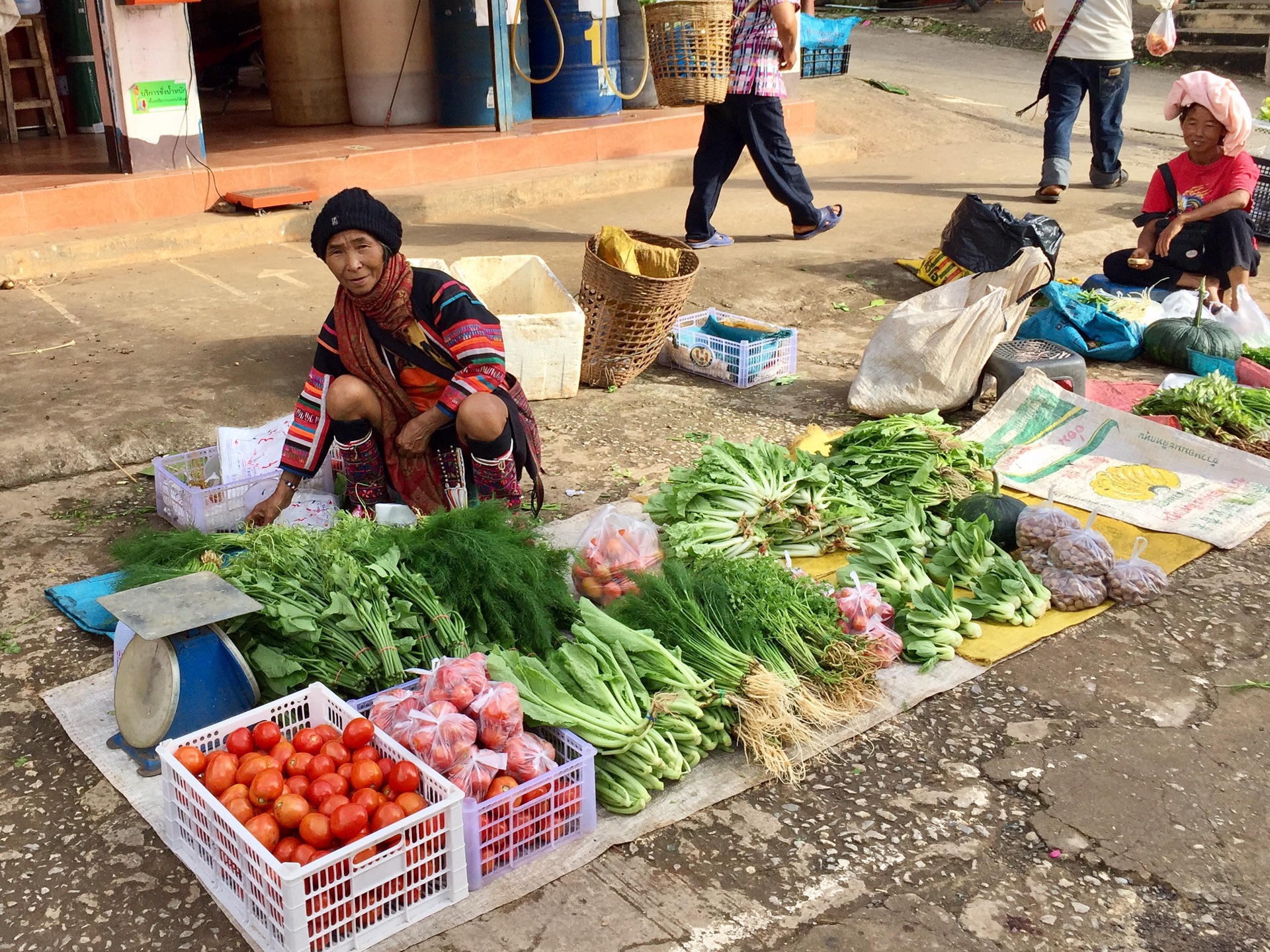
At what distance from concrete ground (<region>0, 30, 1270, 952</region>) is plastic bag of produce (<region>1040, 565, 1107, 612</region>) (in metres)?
0.07

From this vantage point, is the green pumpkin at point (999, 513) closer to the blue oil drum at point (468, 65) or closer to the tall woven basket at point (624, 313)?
the tall woven basket at point (624, 313)

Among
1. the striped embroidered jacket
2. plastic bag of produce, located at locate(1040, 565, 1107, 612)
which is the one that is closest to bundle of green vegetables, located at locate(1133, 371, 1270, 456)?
plastic bag of produce, located at locate(1040, 565, 1107, 612)

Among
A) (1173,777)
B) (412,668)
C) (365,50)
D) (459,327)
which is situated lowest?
(1173,777)

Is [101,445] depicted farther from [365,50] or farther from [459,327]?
[365,50]

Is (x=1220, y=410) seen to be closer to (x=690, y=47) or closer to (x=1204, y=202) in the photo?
(x=1204, y=202)

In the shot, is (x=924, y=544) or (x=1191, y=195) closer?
(x=924, y=544)

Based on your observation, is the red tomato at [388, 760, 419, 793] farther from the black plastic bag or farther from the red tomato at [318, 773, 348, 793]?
the black plastic bag

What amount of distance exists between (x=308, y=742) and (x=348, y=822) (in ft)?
0.99

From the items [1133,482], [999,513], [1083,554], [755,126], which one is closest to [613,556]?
[999,513]

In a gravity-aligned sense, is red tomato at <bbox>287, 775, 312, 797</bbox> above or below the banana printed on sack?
above

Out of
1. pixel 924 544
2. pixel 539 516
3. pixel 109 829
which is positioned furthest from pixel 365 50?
pixel 109 829

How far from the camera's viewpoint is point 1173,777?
2.88m

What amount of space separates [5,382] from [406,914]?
3.72 meters

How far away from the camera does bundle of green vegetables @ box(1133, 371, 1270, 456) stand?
4.69 meters
